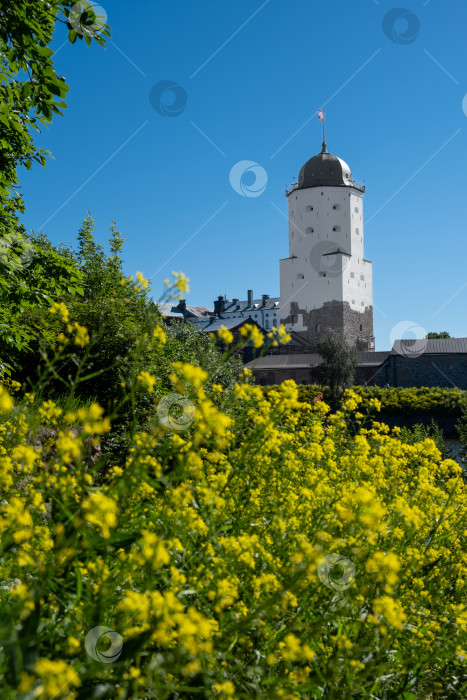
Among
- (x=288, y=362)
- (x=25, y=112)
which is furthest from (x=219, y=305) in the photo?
(x=25, y=112)

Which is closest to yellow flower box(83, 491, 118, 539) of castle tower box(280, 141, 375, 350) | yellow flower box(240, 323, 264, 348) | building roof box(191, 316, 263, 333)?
yellow flower box(240, 323, 264, 348)

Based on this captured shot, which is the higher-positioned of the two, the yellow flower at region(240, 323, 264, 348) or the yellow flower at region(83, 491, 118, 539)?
the yellow flower at region(240, 323, 264, 348)

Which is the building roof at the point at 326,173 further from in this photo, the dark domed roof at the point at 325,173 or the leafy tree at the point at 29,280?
the leafy tree at the point at 29,280

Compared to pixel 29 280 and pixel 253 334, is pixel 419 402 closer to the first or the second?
pixel 29 280

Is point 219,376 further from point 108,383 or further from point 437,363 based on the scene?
point 437,363

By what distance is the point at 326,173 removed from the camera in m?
62.9

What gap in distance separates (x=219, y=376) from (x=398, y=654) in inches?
444

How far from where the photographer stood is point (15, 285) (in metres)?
5.73

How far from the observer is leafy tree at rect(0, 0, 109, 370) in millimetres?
4973

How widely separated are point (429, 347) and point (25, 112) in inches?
1607

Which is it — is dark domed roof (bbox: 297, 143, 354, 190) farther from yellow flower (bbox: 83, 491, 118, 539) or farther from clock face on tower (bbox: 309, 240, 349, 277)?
yellow flower (bbox: 83, 491, 118, 539)

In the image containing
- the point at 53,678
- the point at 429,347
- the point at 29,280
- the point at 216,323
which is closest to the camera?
the point at 53,678

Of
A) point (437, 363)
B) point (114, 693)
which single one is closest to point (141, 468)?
point (114, 693)

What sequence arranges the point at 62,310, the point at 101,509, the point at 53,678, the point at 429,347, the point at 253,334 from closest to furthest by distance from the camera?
1. the point at 53,678
2. the point at 101,509
3. the point at 253,334
4. the point at 62,310
5. the point at 429,347
